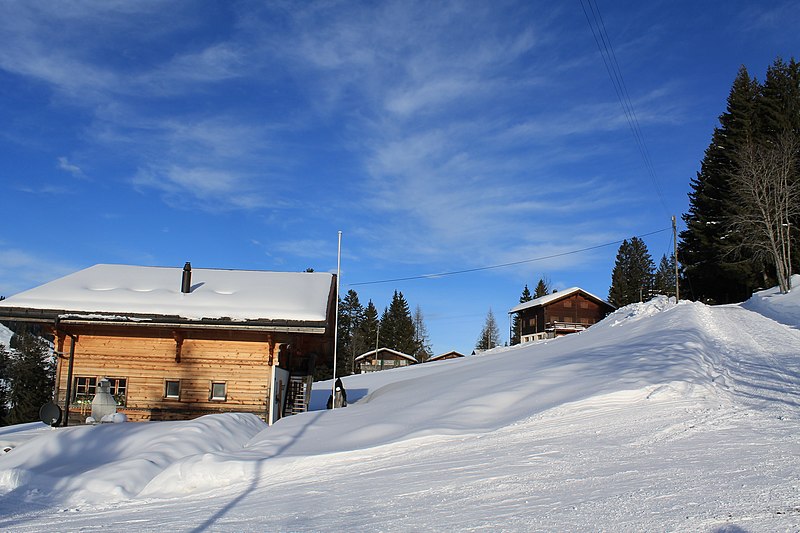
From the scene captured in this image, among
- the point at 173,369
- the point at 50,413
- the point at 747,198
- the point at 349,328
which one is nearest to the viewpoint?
the point at 50,413

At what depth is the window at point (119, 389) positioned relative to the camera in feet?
62.1

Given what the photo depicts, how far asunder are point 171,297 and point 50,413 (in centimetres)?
481

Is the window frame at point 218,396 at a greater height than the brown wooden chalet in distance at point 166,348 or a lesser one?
lesser

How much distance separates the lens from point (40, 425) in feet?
72.0

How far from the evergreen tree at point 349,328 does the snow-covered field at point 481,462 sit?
220 ft

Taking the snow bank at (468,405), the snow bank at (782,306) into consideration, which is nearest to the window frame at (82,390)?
the snow bank at (468,405)

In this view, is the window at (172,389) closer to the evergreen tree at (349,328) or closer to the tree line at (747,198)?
the tree line at (747,198)

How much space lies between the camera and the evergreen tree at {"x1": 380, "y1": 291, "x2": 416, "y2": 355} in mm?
93062

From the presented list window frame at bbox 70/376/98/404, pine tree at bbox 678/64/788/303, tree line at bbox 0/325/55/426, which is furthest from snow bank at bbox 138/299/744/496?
tree line at bbox 0/325/55/426

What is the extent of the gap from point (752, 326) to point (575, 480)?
19.8 metres

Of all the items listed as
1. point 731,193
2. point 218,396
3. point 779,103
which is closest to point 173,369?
point 218,396

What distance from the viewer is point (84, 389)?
19.1 metres

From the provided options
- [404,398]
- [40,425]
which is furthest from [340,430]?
[40,425]

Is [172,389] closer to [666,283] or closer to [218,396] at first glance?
[218,396]
